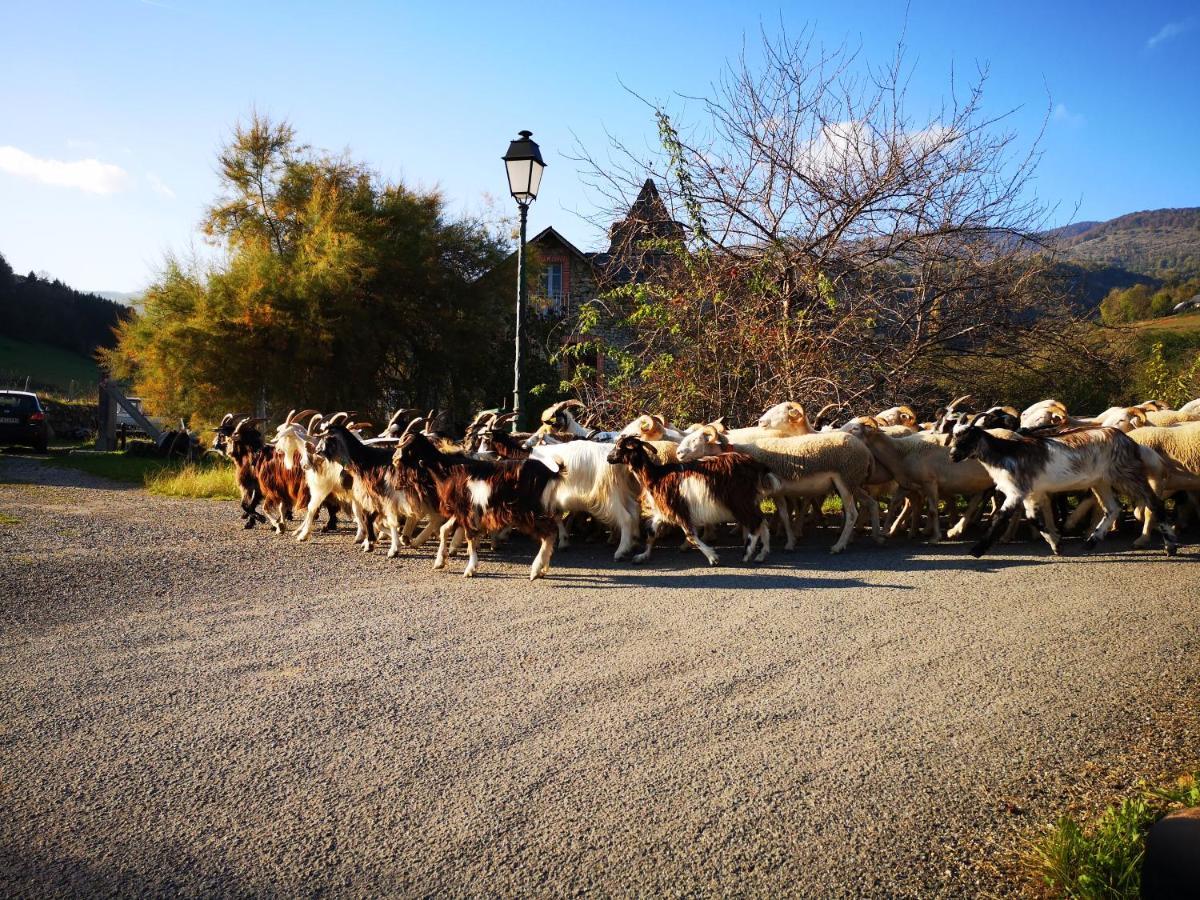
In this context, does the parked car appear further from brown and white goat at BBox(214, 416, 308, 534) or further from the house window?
brown and white goat at BBox(214, 416, 308, 534)

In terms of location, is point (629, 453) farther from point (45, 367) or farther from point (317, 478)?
point (45, 367)

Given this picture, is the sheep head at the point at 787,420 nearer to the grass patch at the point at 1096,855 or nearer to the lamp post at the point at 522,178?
the lamp post at the point at 522,178

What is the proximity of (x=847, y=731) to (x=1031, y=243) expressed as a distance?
13.1 m

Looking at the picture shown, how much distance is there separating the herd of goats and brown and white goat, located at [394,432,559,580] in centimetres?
1

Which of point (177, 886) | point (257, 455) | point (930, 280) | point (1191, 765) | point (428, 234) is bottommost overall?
point (177, 886)

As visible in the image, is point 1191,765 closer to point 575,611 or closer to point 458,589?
point 575,611

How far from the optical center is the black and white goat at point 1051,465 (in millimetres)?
9609

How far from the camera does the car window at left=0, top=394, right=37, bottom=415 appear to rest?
80.7 feet

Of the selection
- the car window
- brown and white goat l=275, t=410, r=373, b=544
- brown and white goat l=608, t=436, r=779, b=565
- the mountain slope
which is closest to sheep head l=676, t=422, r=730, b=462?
brown and white goat l=608, t=436, r=779, b=565

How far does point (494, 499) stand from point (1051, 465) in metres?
5.72

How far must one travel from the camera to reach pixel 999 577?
28.2 feet

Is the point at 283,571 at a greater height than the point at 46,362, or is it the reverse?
the point at 46,362

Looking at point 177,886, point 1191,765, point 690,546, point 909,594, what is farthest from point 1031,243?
point 177,886

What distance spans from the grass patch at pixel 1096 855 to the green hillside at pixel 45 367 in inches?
1831
